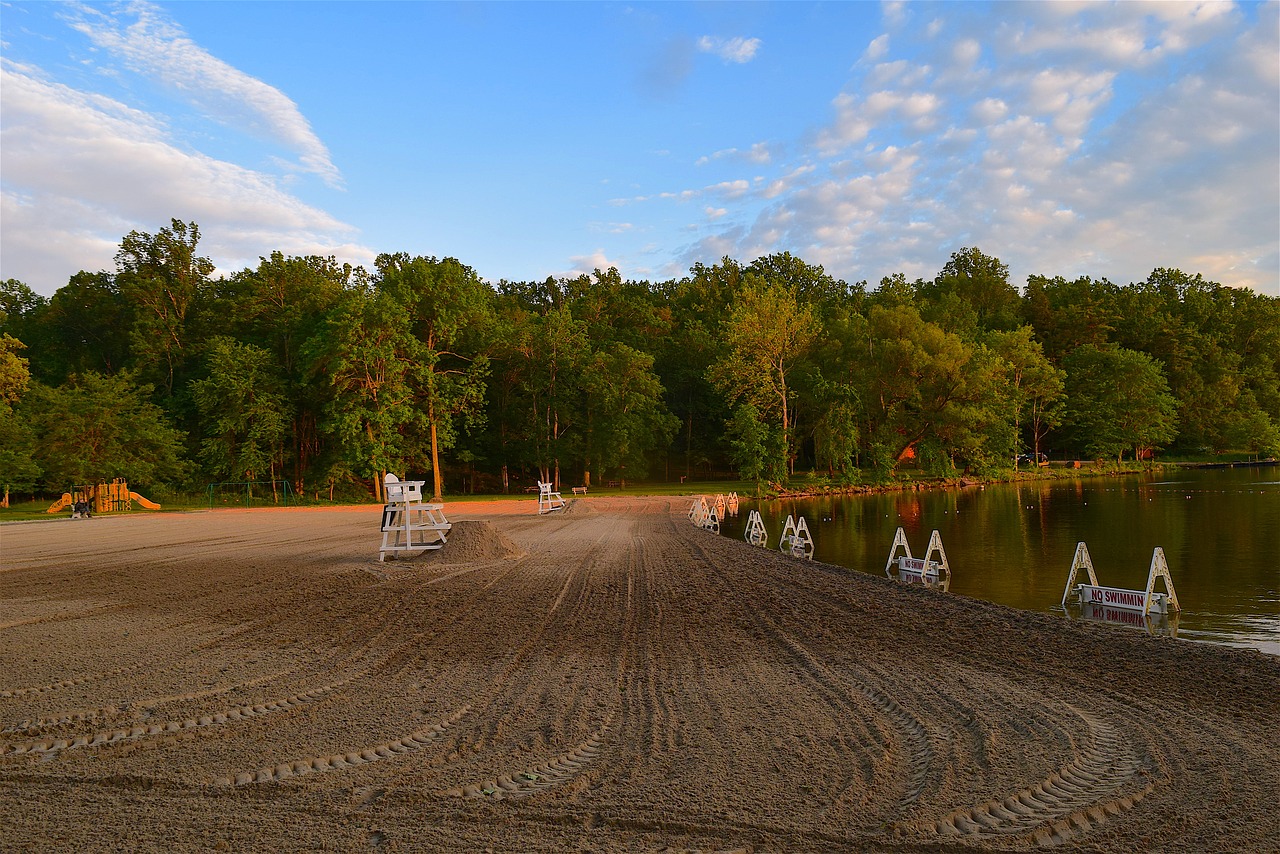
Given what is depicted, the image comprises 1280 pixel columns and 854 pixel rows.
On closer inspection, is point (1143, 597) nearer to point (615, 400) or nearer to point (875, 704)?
point (875, 704)

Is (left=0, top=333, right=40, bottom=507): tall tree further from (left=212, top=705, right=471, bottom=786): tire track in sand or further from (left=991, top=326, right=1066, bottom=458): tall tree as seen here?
(left=991, top=326, right=1066, bottom=458): tall tree

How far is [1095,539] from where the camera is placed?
74.6ft

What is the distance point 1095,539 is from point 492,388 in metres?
39.6

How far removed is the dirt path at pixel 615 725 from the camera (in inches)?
155

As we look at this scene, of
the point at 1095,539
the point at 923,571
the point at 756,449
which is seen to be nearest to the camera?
the point at 923,571

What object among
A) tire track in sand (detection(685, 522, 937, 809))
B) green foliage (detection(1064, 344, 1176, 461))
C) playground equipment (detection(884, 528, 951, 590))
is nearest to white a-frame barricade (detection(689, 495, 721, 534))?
playground equipment (detection(884, 528, 951, 590))

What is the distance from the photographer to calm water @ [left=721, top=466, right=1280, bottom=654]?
42.4 ft

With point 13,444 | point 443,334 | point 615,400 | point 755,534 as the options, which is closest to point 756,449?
point 615,400

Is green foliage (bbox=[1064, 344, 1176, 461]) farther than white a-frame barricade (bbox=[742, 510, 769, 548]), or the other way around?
green foliage (bbox=[1064, 344, 1176, 461])

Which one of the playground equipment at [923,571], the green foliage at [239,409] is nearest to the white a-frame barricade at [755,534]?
the playground equipment at [923,571]

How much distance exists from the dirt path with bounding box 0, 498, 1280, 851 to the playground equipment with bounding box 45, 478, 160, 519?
31.7 meters

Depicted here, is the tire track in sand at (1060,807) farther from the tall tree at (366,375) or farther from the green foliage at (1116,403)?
the green foliage at (1116,403)

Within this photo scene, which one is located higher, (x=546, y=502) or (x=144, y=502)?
(x=546, y=502)

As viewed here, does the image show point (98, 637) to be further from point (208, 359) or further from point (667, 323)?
point (667, 323)
